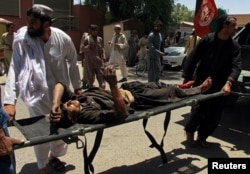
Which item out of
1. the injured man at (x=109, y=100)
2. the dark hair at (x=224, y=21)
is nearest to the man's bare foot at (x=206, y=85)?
the injured man at (x=109, y=100)

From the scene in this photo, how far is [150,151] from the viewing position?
179 inches

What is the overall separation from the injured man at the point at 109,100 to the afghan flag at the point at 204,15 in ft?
11.9

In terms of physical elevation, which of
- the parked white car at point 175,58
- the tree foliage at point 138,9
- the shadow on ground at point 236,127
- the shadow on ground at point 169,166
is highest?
the tree foliage at point 138,9

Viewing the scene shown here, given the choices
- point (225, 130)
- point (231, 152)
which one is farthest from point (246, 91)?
point (231, 152)

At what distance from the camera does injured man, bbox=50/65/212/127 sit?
311 centimetres

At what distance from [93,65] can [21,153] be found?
424 cm

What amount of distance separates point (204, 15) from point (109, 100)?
16.2 ft

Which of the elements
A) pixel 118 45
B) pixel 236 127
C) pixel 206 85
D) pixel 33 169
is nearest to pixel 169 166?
pixel 206 85

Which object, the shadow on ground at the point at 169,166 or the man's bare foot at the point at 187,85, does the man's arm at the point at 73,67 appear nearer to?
the shadow on ground at the point at 169,166

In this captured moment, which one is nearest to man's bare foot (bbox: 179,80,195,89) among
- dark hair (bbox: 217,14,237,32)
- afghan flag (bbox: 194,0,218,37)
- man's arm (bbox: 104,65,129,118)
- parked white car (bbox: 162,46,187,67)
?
dark hair (bbox: 217,14,237,32)

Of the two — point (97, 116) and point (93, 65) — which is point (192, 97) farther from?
point (93, 65)

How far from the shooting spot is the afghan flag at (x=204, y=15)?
7641mm

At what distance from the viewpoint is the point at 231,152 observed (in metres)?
4.57

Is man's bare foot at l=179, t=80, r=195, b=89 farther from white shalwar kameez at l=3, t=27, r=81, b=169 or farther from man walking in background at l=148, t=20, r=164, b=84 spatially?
man walking in background at l=148, t=20, r=164, b=84
